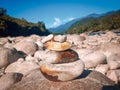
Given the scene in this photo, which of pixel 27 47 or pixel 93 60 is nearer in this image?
pixel 93 60

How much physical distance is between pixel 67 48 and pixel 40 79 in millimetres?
1585

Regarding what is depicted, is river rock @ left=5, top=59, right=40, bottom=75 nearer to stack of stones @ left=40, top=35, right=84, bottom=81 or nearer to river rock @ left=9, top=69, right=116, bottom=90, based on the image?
river rock @ left=9, top=69, right=116, bottom=90

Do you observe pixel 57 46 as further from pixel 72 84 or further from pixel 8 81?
pixel 8 81

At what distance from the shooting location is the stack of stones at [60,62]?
7396mm

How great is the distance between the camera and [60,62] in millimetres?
7508

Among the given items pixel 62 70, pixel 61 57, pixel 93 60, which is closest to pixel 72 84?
pixel 62 70

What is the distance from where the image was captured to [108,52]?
49.0 feet

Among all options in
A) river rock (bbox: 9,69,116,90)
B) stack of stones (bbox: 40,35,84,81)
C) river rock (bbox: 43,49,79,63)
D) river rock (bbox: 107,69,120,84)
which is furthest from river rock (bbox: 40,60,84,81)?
river rock (bbox: 107,69,120,84)

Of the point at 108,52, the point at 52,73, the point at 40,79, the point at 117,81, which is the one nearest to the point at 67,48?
the point at 52,73

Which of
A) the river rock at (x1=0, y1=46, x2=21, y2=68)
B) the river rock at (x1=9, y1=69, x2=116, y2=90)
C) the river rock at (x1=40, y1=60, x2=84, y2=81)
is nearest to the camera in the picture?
the river rock at (x1=40, y1=60, x2=84, y2=81)

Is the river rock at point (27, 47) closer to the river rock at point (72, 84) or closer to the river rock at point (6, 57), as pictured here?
the river rock at point (6, 57)

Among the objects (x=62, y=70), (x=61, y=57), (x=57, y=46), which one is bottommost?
(x=62, y=70)

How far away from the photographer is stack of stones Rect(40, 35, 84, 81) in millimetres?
7396

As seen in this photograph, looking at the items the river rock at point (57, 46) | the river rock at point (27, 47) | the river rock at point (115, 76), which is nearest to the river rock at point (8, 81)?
the river rock at point (57, 46)
